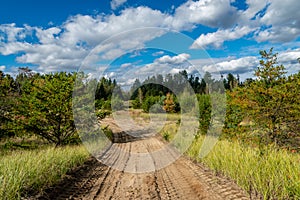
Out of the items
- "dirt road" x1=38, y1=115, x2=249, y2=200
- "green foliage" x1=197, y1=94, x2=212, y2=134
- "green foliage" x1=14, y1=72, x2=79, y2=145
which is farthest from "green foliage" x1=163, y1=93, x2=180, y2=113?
"dirt road" x1=38, y1=115, x2=249, y2=200

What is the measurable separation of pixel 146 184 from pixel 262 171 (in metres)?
2.39

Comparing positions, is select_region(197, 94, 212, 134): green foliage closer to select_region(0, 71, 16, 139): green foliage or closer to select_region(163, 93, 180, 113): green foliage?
select_region(0, 71, 16, 139): green foliage

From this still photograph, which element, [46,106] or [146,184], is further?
[46,106]

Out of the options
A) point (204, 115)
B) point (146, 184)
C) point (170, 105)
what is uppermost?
point (170, 105)

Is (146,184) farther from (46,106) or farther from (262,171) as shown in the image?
(46,106)

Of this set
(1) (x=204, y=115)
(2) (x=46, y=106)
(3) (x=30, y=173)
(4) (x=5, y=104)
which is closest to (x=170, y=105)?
(1) (x=204, y=115)

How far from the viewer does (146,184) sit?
4.95m

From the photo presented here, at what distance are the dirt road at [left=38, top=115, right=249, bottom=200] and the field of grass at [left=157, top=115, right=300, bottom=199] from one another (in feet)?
0.78

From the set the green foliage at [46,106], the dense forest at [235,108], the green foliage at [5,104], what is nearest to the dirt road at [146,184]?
the dense forest at [235,108]

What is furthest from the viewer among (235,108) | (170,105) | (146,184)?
(170,105)

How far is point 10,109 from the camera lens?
832cm

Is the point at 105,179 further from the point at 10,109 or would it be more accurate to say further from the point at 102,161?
the point at 10,109

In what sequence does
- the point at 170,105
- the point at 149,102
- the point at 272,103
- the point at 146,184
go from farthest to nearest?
the point at 149,102, the point at 170,105, the point at 272,103, the point at 146,184

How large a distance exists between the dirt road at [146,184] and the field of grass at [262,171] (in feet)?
0.78
